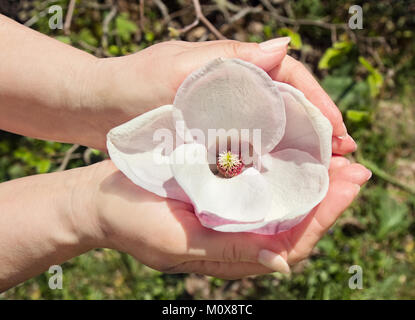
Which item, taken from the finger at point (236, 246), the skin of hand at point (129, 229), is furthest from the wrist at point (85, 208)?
the finger at point (236, 246)

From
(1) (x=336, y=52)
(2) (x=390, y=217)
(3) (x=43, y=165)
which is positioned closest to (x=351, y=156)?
(2) (x=390, y=217)

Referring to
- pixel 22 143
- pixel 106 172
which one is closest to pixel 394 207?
pixel 106 172

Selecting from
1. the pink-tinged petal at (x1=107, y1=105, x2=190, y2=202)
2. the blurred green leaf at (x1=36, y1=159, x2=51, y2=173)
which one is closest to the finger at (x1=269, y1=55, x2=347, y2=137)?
the pink-tinged petal at (x1=107, y1=105, x2=190, y2=202)

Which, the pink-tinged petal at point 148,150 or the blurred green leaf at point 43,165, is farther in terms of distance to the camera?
the blurred green leaf at point 43,165

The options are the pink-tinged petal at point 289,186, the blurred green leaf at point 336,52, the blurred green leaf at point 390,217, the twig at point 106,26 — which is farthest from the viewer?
the blurred green leaf at point 390,217

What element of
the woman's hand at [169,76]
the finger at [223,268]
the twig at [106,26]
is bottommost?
the finger at [223,268]

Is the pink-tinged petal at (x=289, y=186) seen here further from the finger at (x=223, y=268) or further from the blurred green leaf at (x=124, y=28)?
the blurred green leaf at (x=124, y=28)
